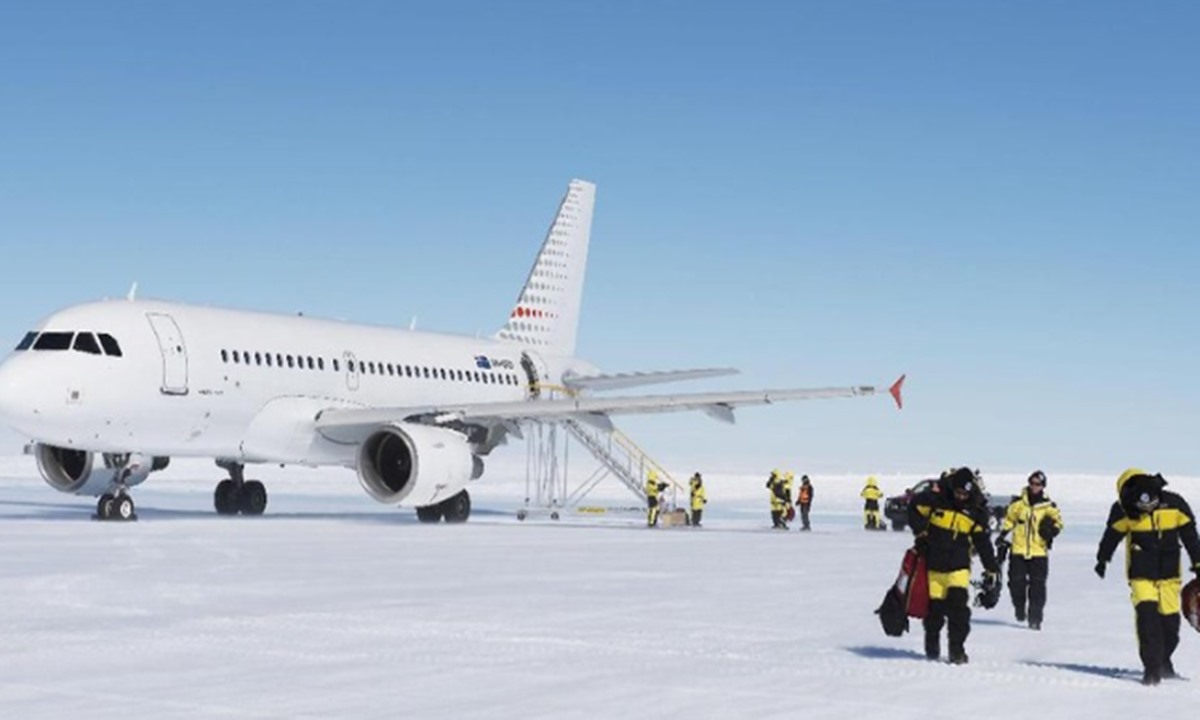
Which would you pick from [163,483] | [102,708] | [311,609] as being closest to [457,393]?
[311,609]

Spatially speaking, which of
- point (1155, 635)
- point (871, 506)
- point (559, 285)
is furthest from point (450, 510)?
point (1155, 635)

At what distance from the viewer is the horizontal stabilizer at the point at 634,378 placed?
38406 mm

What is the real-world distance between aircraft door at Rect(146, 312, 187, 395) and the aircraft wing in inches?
149

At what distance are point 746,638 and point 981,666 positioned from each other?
1.97 meters

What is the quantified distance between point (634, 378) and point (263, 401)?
10830mm

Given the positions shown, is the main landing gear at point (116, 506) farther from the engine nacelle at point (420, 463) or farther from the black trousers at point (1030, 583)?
the black trousers at point (1030, 583)

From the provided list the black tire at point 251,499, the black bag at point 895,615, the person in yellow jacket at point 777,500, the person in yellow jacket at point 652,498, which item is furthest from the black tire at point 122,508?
the black bag at point 895,615

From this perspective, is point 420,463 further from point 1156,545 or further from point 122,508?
point 1156,545

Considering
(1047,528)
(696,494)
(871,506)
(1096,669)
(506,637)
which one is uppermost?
(696,494)

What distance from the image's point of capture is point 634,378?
40.0 metres

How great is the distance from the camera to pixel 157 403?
29875 mm

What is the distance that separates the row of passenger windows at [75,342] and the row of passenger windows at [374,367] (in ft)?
8.64

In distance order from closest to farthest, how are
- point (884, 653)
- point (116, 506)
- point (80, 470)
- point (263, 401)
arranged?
point (884, 653) → point (116, 506) → point (263, 401) → point (80, 470)

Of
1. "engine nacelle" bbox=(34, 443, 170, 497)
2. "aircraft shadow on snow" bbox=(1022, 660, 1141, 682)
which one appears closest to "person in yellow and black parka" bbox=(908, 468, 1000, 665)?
"aircraft shadow on snow" bbox=(1022, 660, 1141, 682)
